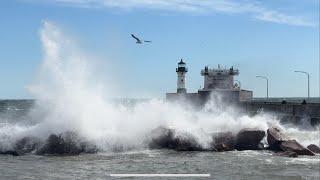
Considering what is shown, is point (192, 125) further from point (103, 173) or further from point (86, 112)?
point (103, 173)

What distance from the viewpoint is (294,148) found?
2422cm

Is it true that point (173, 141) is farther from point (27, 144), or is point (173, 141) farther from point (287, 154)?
point (27, 144)

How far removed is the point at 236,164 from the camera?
2072 centimetres

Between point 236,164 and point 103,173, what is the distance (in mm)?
5356

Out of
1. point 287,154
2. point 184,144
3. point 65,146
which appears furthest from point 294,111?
point 65,146

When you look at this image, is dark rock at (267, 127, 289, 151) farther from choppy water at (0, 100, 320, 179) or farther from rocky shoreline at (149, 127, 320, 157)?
choppy water at (0, 100, 320, 179)

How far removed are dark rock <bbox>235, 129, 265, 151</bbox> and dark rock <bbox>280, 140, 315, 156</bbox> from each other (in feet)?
4.31

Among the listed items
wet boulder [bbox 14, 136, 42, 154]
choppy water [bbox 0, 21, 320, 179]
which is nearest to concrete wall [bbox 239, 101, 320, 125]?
choppy water [bbox 0, 21, 320, 179]

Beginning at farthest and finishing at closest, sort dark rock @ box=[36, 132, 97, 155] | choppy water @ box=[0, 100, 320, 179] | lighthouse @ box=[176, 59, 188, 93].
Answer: lighthouse @ box=[176, 59, 188, 93], dark rock @ box=[36, 132, 97, 155], choppy water @ box=[0, 100, 320, 179]

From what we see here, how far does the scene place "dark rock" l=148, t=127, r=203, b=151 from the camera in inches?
1027

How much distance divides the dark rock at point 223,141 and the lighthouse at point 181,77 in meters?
31.8

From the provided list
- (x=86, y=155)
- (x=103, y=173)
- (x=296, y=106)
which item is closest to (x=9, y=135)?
(x=86, y=155)

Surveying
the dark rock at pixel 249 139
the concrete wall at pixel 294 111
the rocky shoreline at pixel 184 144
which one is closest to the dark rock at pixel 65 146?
the rocky shoreline at pixel 184 144

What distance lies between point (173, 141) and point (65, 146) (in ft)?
17.1
